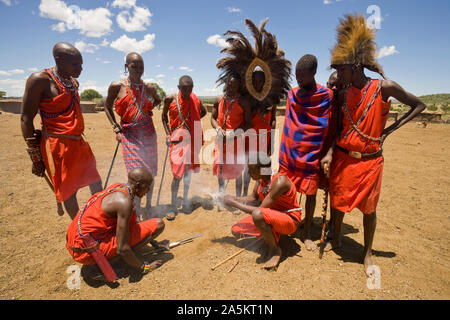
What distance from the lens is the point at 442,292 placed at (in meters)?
2.46

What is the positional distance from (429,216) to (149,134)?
4.92 metres

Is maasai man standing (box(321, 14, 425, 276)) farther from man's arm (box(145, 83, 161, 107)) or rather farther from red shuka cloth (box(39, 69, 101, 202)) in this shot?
red shuka cloth (box(39, 69, 101, 202))

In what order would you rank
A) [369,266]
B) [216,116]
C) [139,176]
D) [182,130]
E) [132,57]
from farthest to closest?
[216,116], [182,130], [132,57], [369,266], [139,176]

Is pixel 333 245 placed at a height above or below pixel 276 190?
below

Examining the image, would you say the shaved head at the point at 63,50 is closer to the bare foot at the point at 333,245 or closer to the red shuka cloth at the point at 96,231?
the red shuka cloth at the point at 96,231

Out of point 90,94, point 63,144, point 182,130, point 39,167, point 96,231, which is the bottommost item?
point 96,231

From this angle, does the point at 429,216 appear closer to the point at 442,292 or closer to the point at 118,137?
the point at 442,292

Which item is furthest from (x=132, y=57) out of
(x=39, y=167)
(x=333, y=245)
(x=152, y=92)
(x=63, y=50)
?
(x=333, y=245)

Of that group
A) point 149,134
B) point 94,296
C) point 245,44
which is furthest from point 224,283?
point 245,44

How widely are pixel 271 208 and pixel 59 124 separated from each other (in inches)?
110

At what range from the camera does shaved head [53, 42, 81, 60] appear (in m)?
2.78

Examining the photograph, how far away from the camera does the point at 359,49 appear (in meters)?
2.59

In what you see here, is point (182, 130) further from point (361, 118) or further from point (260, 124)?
point (361, 118)

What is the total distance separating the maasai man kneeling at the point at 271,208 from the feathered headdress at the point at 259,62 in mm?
1777
